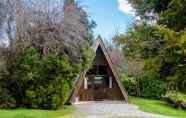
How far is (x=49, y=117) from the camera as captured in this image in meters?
19.7

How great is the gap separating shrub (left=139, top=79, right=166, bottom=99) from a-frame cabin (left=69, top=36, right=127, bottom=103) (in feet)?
16.0

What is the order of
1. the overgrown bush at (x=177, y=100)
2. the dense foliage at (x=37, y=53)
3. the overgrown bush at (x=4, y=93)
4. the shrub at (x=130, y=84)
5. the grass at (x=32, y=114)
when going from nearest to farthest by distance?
the grass at (x=32, y=114)
the overgrown bush at (x=4, y=93)
the dense foliage at (x=37, y=53)
the overgrown bush at (x=177, y=100)
the shrub at (x=130, y=84)

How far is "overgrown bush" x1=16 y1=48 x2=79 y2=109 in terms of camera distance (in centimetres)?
2311

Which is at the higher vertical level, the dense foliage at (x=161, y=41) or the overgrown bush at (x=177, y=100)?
the dense foliage at (x=161, y=41)

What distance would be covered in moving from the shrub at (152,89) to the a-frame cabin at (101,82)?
4.88 m

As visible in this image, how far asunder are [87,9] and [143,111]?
908 cm

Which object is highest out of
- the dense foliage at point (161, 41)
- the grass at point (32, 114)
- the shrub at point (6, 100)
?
the dense foliage at point (161, 41)

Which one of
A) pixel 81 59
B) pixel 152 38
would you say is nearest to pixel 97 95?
pixel 81 59

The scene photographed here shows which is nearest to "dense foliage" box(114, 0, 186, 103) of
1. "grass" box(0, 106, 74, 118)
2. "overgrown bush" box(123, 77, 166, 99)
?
"grass" box(0, 106, 74, 118)

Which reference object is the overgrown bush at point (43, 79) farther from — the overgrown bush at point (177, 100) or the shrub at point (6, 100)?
the overgrown bush at point (177, 100)

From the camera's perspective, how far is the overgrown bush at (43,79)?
23109mm

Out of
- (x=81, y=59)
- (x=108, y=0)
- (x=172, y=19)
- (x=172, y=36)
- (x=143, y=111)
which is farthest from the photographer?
(x=81, y=59)

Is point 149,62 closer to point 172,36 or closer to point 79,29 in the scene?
point 172,36

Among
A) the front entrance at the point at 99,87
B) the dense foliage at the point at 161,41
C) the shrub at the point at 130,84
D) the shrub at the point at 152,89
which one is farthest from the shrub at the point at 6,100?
the shrub at the point at 130,84
